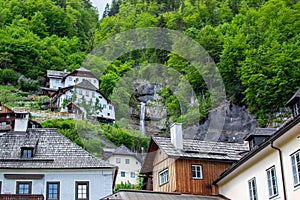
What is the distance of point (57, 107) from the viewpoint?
9681cm

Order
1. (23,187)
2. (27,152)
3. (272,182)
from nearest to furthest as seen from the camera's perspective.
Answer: (272,182), (23,187), (27,152)

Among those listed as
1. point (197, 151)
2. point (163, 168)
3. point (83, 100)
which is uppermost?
point (83, 100)

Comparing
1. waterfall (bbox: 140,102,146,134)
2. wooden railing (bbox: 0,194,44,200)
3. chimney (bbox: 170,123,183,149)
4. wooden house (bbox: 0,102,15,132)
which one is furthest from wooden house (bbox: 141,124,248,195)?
waterfall (bbox: 140,102,146,134)

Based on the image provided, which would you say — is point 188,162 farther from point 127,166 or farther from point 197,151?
point 127,166

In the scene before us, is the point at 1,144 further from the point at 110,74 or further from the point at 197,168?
the point at 110,74

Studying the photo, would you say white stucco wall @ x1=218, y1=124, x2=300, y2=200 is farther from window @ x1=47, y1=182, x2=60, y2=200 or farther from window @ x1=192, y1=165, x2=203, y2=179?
window @ x1=47, y1=182, x2=60, y2=200

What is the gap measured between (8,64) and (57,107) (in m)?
30.5

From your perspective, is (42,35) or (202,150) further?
(42,35)

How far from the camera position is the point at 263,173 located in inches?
954

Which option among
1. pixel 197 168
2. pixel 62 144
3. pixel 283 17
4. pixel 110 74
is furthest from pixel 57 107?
pixel 197 168

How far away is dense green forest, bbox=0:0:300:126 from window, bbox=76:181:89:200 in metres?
43.9

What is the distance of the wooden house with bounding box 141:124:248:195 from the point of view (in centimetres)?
2978

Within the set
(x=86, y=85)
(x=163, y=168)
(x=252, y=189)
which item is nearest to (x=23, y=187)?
(x=163, y=168)

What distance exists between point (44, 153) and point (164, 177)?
7923 millimetres
